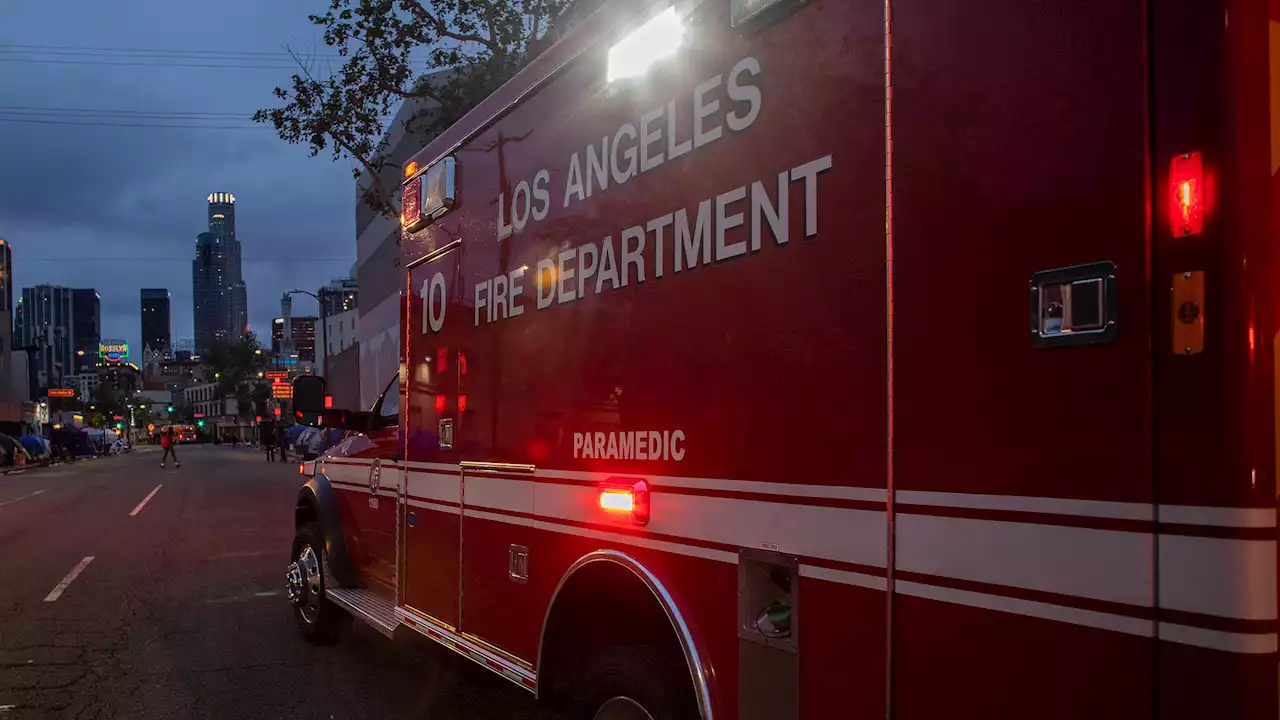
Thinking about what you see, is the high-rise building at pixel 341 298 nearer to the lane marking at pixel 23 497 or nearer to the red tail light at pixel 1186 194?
the lane marking at pixel 23 497

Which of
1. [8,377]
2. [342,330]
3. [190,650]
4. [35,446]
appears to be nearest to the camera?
[190,650]

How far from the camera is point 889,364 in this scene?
89.1 inches

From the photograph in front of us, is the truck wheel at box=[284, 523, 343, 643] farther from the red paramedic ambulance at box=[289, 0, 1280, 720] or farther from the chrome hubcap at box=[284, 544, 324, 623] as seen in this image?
the red paramedic ambulance at box=[289, 0, 1280, 720]

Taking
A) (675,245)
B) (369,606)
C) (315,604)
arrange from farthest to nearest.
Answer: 1. (315,604)
2. (369,606)
3. (675,245)

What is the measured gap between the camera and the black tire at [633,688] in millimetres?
3072

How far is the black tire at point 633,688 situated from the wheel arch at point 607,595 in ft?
0.28

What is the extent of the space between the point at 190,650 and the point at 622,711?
192 inches

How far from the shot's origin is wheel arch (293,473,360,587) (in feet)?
20.5

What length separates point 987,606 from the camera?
205 centimetres

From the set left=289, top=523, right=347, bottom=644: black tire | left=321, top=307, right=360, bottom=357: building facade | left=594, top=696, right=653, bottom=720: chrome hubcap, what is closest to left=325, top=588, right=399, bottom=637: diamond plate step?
left=289, top=523, right=347, bottom=644: black tire

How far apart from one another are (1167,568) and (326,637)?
20.3 feet

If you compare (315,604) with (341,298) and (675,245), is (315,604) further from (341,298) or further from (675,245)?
(341,298)

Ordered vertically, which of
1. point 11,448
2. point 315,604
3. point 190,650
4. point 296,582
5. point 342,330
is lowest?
point 11,448

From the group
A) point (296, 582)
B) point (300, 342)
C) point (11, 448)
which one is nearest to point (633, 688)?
point (296, 582)
